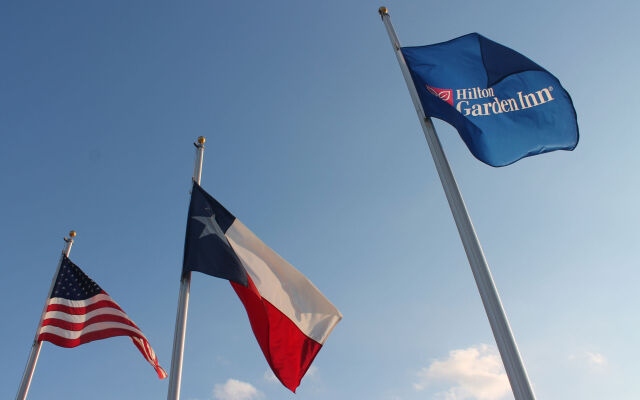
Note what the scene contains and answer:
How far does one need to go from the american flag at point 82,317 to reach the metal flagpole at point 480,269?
8.05 meters

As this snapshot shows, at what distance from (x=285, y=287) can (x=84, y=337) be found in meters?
5.21

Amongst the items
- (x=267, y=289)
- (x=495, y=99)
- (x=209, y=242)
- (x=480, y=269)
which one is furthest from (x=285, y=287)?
(x=495, y=99)

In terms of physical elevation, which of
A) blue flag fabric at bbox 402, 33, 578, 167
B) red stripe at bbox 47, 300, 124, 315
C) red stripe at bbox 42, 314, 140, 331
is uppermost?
blue flag fabric at bbox 402, 33, 578, 167

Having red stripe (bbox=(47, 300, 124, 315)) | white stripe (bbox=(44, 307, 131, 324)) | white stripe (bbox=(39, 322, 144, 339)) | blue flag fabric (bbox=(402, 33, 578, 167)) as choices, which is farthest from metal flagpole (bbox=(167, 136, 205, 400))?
blue flag fabric (bbox=(402, 33, 578, 167))

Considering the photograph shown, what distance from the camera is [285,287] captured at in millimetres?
9117

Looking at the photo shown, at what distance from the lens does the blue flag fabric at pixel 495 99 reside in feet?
26.2

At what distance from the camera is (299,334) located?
28.7ft

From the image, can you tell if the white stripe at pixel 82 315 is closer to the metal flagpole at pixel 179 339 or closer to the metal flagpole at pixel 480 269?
the metal flagpole at pixel 179 339

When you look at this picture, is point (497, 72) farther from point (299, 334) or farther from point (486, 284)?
point (299, 334)

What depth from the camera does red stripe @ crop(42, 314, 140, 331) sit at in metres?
11.0

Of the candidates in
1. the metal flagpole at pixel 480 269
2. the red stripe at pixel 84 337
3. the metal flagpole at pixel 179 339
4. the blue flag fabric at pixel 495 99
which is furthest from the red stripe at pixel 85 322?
the blue flag fabric at pixel 495 99

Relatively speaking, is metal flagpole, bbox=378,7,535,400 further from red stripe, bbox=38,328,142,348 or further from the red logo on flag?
red stripe, bbox=38,328,142,348

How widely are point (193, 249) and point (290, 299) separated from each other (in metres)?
2.01

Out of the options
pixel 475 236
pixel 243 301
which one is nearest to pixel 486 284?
pixel 475 236
